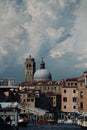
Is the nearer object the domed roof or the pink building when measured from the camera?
the pink building

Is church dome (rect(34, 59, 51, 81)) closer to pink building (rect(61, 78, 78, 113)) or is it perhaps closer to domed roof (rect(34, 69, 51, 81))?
domed roof (rect(34, 69, 51, 81))

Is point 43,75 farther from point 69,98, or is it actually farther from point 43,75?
point 69,98

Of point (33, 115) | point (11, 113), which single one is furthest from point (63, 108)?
point (11, 113)

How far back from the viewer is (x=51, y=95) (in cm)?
15375

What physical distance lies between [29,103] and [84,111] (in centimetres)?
2787

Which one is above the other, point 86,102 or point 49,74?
point 49,74

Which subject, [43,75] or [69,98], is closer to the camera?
[69,98]

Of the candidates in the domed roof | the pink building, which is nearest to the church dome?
the domed roof

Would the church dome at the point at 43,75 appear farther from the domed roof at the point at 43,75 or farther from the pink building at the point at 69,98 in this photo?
the pink building at the point at 69,98

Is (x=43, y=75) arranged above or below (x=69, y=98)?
above

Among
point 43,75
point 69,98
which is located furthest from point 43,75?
point 69,98

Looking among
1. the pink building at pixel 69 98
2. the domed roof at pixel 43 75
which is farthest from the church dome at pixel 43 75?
the pink building at pixel 69 98

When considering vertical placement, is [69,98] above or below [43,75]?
below

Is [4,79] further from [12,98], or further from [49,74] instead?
[49,74]
